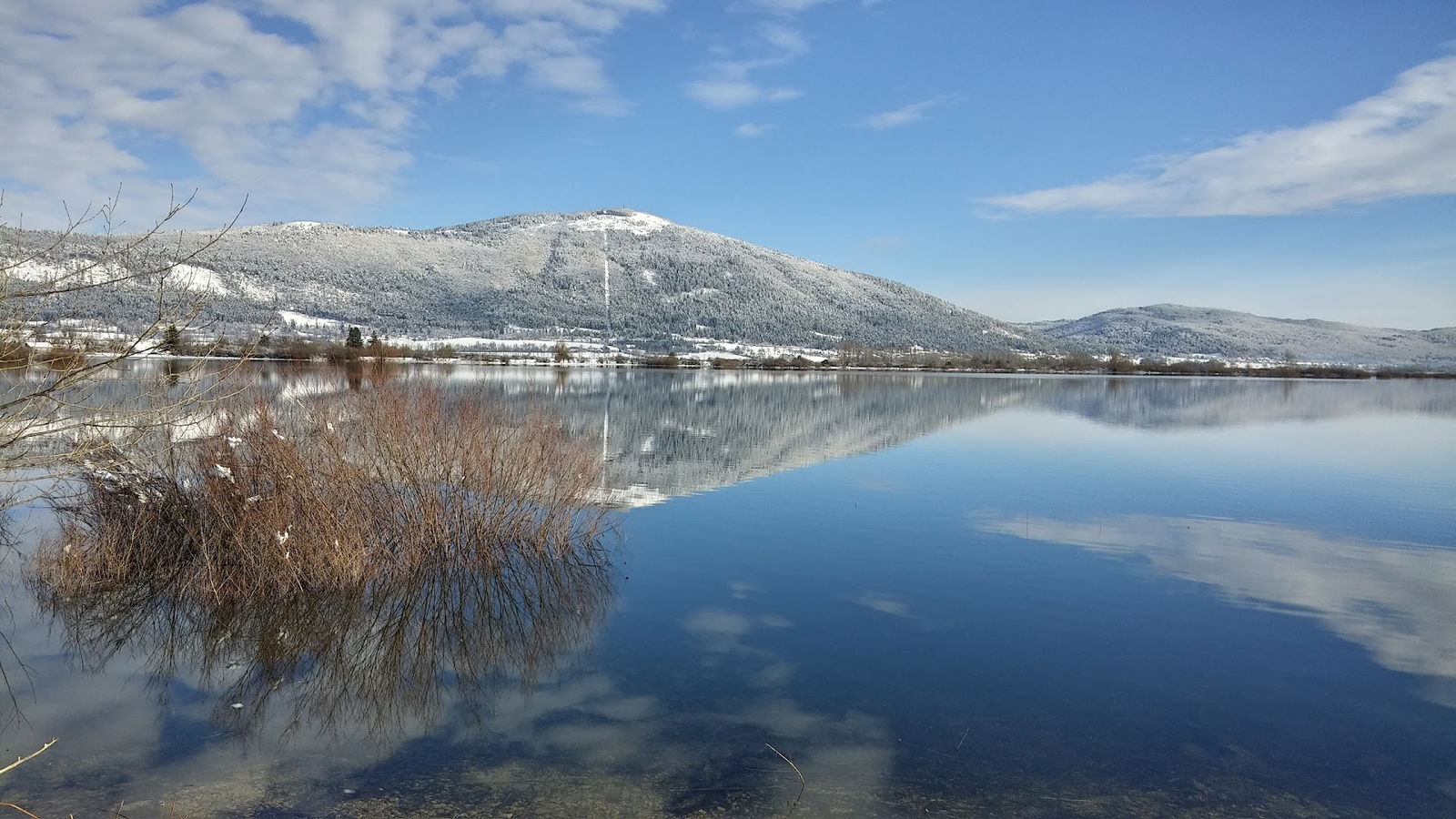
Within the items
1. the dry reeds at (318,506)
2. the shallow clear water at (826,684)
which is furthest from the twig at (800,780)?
the dry reeds at (318,506)

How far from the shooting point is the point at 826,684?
7.42 metres

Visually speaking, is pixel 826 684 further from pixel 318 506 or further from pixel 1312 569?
pixel 1312 569

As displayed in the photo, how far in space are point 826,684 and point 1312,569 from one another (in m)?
8.32

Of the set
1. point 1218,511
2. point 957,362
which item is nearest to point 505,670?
point 1218,511

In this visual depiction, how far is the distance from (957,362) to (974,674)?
134484 millimetres

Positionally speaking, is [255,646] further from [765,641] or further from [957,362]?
[957,362]

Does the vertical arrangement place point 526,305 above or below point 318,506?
above

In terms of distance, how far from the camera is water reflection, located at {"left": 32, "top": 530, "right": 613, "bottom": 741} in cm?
684

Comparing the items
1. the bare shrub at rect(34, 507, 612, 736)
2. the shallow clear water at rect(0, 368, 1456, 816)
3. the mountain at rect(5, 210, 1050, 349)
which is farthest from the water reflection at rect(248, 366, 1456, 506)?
the mountain at rect(5, 210, 1050, 349)

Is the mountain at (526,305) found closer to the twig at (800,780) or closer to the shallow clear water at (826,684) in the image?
the shallow clear water at (826,684)

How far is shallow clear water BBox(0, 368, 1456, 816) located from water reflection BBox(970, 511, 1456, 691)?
0.07 metres

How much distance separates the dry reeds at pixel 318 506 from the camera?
9555mm

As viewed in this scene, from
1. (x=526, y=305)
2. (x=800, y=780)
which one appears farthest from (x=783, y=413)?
(x=526, y=305)

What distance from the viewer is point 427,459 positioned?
11422 mm
